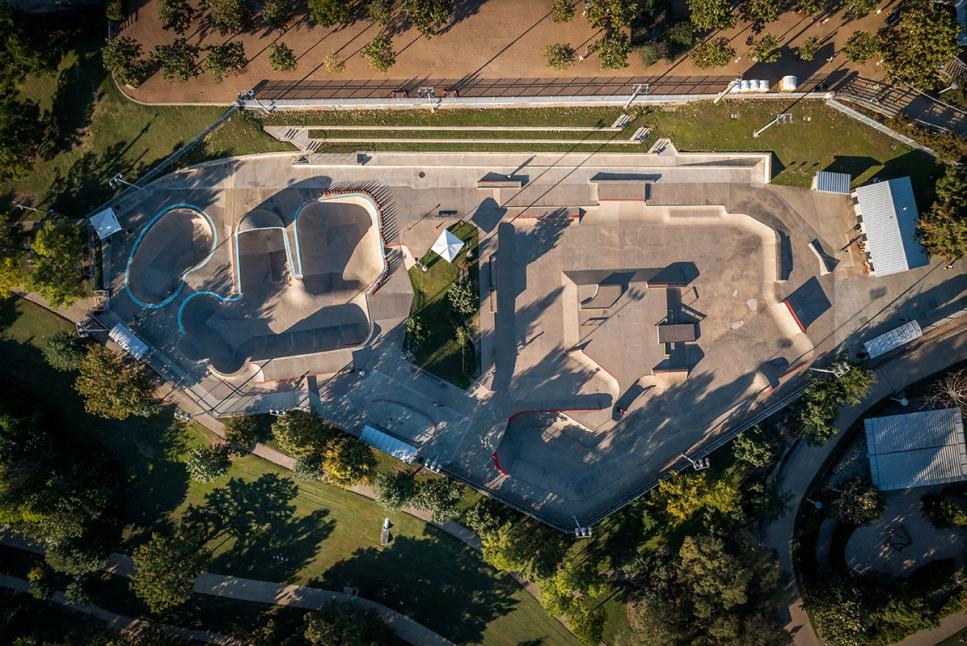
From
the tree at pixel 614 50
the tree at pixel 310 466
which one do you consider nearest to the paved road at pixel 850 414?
the tree at pixel 614 50

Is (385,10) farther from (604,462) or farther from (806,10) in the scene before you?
(604,462)

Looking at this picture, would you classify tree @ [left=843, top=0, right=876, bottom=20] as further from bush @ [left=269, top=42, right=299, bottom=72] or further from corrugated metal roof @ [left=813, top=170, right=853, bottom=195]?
bush @ [left=269, top=42, right=299, bottom=72]

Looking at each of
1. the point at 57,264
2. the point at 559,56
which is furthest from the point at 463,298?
the point at 57,264

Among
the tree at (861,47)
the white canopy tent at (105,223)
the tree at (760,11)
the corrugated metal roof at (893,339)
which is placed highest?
the white canopy tent at (105,223)

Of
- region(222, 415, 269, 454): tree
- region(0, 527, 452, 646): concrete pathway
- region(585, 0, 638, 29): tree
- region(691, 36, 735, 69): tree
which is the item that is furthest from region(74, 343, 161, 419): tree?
region(691, 36, 735, 69): tree

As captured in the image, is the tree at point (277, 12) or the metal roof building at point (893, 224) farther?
the metal roof building at point (893, 224)

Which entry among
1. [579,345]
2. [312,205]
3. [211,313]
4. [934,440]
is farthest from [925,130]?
[211,313]

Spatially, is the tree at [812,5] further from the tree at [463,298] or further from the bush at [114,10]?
the bush at [114,10]
